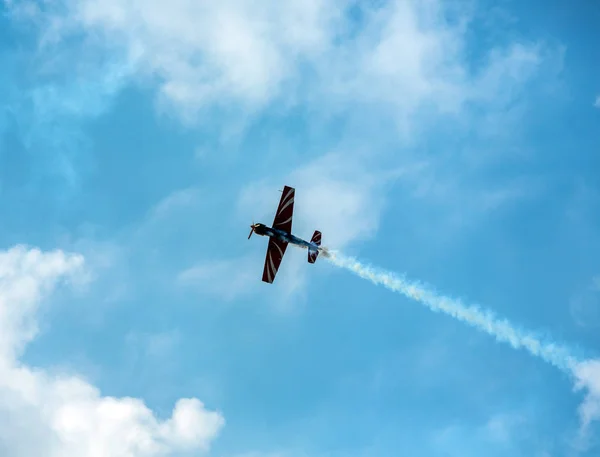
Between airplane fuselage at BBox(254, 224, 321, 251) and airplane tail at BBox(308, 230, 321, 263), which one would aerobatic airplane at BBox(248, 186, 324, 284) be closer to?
airplane fuselage at BBox(254, 224, 321, 251)

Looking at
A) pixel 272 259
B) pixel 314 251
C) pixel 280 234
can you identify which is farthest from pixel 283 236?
pixel 314 251

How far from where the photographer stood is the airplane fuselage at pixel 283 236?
285 ft

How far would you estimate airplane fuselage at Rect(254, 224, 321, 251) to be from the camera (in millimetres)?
86812

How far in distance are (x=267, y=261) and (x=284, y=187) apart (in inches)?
434

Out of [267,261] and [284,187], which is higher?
[284,187]

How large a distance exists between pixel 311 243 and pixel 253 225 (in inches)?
382

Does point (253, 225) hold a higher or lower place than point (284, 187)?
lower

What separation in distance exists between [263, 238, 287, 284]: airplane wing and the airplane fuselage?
2.59ft

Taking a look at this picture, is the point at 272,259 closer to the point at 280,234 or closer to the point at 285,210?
the point at 280,234

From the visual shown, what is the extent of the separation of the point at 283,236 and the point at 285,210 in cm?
379

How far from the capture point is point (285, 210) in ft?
289

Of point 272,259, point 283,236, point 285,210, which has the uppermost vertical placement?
point 285,210

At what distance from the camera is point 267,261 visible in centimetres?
8819

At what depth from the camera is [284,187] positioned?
87.5 meters
